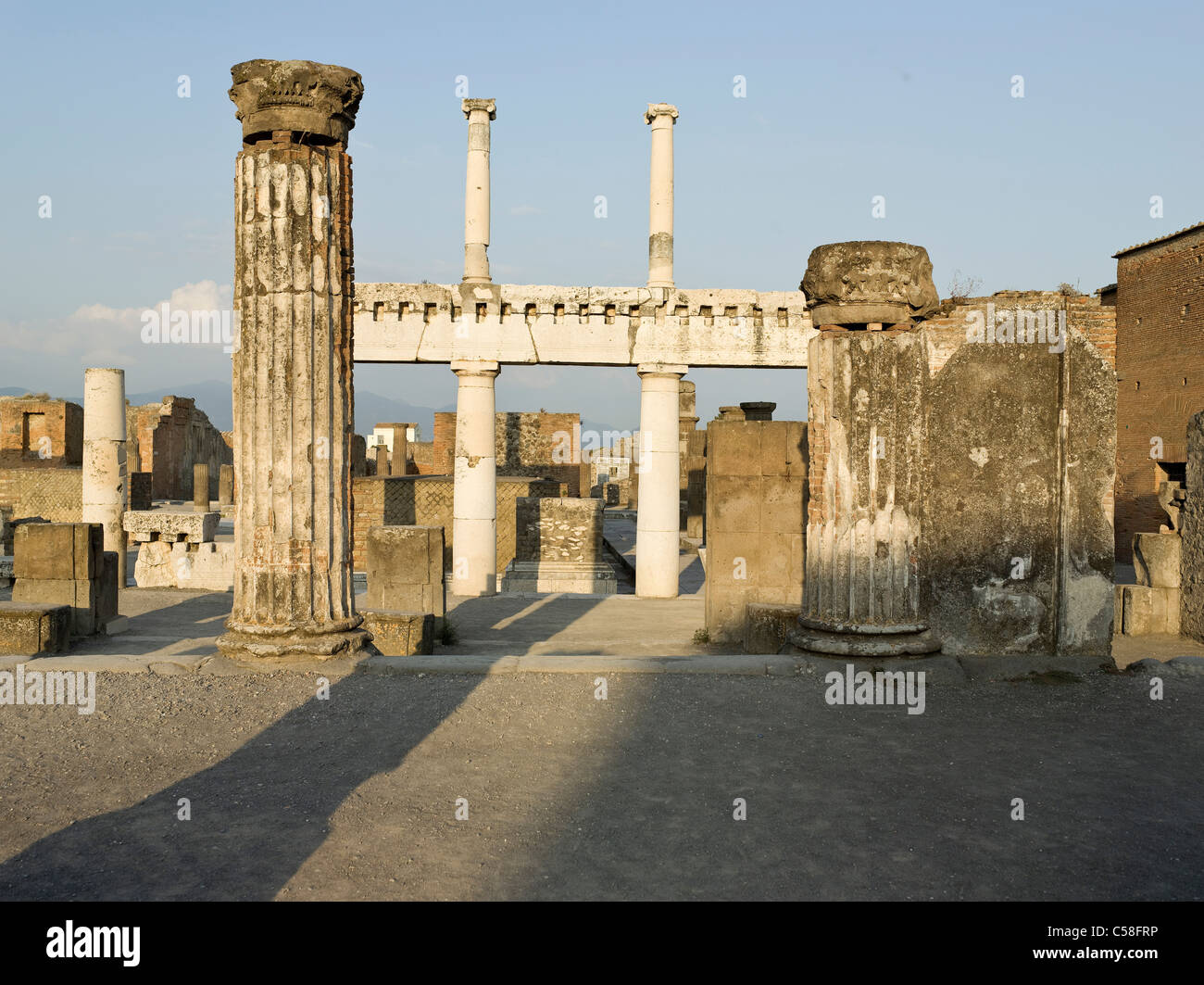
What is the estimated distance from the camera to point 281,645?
266 inches

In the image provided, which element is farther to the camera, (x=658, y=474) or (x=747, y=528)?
(x=658, y=474)

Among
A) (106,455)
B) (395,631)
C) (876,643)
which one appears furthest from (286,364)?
(106,455)

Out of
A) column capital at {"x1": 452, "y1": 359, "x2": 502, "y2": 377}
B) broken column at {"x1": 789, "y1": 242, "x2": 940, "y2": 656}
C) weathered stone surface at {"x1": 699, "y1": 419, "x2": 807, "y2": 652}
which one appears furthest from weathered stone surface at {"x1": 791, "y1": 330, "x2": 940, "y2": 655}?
column capital at {"x1": 452, "y1": 359, "x2": 502, "y2": 377}

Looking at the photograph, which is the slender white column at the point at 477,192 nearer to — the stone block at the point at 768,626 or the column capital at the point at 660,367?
the column capital at the point at 660,367

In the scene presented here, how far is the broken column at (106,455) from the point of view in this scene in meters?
14.4

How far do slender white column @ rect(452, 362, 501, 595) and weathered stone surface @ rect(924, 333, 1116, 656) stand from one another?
29.1ft

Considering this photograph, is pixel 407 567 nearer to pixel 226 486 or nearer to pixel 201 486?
pixel 201 486

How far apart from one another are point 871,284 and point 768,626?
2.95 m

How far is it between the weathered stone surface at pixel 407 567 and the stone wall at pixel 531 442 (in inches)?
732

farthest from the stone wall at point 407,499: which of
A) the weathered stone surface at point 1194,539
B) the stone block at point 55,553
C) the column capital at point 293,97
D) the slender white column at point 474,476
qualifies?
the column capital at point 293,97

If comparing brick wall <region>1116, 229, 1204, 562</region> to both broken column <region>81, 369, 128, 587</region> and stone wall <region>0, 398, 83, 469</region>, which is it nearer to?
broken column <region>81, 369, 128, 587</region>
